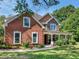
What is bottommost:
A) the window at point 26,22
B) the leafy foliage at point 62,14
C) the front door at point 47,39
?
the front door at point 47,39

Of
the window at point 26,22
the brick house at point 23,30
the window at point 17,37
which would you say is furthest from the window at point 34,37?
the window at point 17,37

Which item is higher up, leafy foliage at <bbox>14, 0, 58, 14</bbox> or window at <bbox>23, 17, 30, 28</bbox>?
window at <bbox>23, 17, 30, 28</bbox>

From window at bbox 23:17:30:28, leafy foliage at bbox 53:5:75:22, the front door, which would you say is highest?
leafy foliage at bbox 53:5:75:22

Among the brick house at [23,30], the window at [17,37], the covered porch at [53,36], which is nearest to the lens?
the brick house at [23,30]

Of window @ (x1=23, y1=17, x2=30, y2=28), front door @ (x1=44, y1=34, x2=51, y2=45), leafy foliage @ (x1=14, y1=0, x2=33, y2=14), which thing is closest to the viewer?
leafy foliage @ (x1=14, y1=0, x2=33, y2=14)

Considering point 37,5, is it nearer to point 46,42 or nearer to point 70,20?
point 46,42

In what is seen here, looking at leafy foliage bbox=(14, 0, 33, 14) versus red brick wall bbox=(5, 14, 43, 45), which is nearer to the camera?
leafy foliage bbox=(14, 0, 33, 14)

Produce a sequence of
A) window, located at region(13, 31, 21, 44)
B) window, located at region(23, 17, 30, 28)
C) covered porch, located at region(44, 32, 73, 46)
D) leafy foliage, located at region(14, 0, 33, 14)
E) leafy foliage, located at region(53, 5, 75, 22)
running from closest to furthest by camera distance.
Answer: leafy foliage, located at region(14, 0, 33, 14) → window, located at region(13, 31, 21, 44) → window, located at region(23, 17, 30, 28) → covered porch, located at region(44, 32, 73, 46) → leafy foliage, located at region(53, 5, 75, 22)

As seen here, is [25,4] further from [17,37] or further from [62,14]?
[62,14]

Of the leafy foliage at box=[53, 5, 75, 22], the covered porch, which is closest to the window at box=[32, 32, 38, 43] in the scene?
the covered porch

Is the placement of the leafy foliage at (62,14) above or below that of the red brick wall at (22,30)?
above

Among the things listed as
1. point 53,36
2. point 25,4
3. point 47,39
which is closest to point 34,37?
point 47,39

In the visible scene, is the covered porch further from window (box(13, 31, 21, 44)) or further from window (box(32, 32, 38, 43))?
Result: window (box(13, 31, 21, 44))

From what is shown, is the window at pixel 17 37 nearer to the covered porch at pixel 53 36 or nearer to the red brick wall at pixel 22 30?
the red brick wall at pixel 22 30
